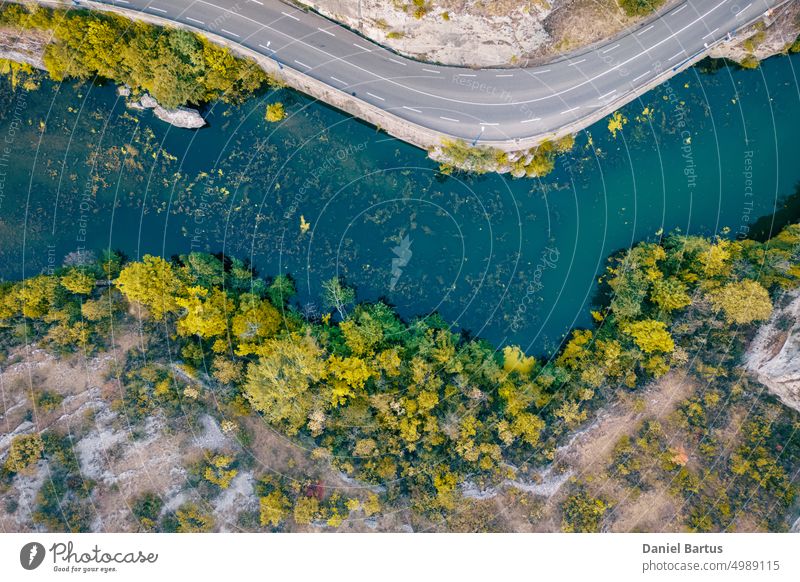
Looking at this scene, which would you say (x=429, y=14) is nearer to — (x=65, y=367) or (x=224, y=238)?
(x=224, y=238)

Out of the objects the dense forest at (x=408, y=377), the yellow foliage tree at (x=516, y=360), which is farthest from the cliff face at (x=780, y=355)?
the yellow foliage tree at (x=516, y=360)

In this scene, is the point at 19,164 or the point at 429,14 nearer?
the point at 429,14

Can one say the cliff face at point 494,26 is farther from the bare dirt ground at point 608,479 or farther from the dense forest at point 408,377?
the bare dirt ground at point 608,479

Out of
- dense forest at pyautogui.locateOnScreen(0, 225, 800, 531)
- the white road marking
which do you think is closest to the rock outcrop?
the white road marking

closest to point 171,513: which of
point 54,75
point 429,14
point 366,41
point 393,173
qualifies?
point 393,173

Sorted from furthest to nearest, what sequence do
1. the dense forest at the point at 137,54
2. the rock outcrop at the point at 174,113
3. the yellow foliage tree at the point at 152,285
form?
the rock outcrop at the point at 174,113 < the yellow foliage tree at the point at 152,285 < the dense forest at the point at 137,54
